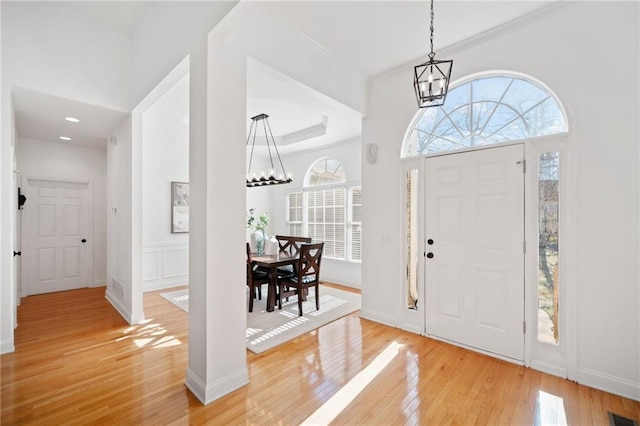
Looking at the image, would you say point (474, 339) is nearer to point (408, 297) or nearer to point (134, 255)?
point (408, 297)

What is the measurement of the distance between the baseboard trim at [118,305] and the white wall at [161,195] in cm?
63

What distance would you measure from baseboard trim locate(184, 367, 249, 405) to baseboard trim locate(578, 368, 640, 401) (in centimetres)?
271

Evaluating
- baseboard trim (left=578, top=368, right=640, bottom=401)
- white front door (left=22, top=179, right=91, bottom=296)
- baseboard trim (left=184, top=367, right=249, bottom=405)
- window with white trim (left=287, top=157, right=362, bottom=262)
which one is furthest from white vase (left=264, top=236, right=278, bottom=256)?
baseboard trim (left=578, top=368, right=640, bottom=401)

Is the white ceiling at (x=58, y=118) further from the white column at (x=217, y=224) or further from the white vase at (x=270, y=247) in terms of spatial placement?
the white vase at (x=270, y=247)

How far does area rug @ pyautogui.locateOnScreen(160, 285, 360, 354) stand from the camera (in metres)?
3.08

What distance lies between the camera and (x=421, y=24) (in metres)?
2.69

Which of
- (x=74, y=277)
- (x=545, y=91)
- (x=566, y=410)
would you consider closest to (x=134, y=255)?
(x=74, y=277)

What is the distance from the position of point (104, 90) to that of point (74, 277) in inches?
144

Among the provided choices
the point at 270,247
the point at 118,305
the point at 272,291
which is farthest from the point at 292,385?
the point at 118,305

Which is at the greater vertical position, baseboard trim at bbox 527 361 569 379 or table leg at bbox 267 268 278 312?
table leg at bbox 267 268 278 312

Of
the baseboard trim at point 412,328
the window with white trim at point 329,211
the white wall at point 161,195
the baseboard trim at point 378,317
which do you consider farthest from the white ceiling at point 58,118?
the baseboard trim at point 412,328

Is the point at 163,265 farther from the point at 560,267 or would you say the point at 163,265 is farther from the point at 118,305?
the point at 560,267

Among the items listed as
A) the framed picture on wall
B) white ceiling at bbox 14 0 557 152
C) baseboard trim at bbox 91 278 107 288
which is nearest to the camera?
white ceiling at bbox 14 0 557 152

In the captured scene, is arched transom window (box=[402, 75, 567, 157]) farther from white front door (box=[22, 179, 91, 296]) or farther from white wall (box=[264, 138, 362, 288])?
white front door (box=[22, 179, 91, 296])
